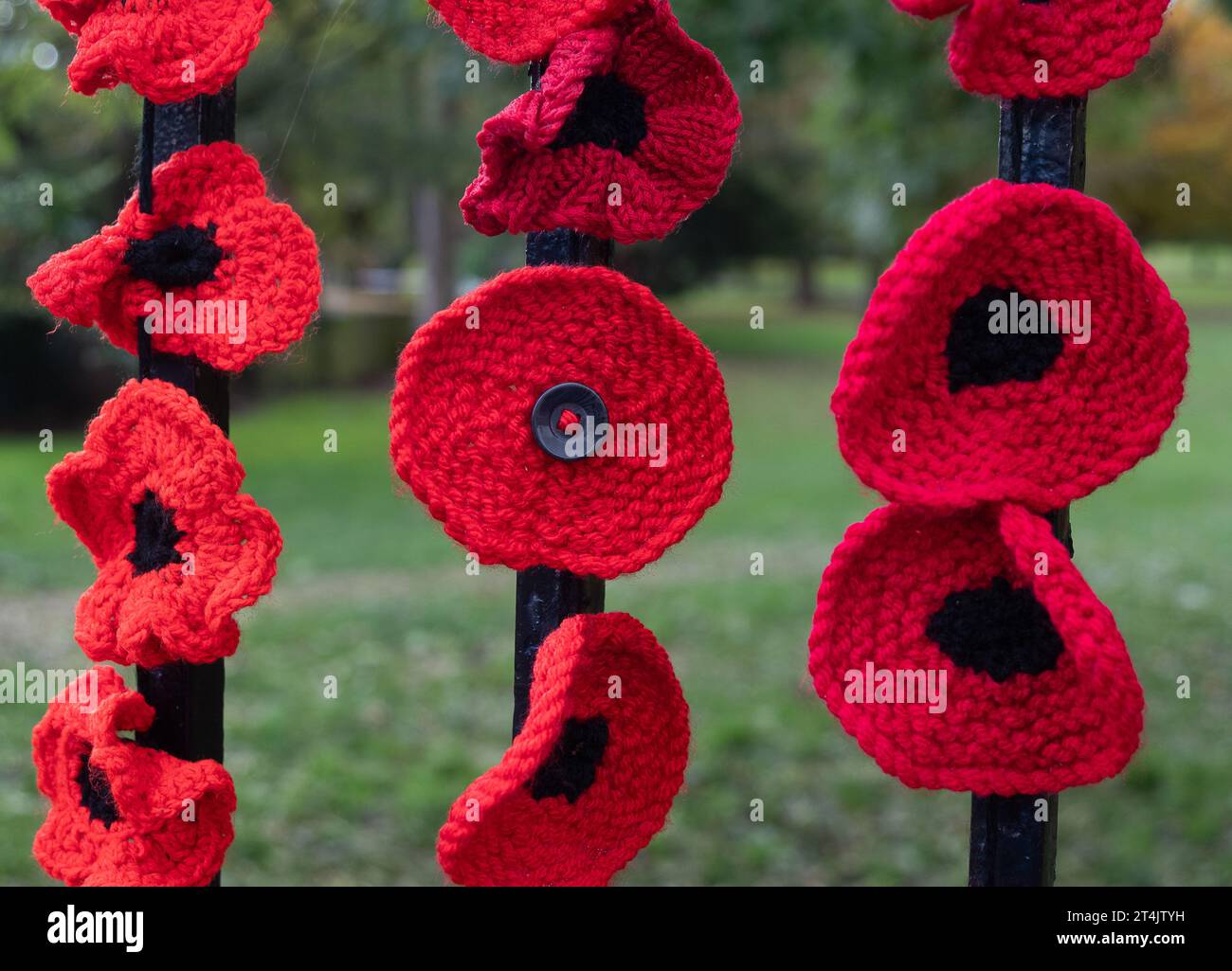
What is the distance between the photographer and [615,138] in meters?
1.03

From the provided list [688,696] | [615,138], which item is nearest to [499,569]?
[688,696]

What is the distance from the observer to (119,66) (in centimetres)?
106

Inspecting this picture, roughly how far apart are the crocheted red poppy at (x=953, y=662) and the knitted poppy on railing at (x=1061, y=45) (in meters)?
0.32

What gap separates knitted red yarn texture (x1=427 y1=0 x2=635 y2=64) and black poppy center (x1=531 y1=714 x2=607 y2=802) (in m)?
0.55

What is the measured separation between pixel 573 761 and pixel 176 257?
57 centimetres

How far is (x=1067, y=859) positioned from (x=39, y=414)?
8.65 m

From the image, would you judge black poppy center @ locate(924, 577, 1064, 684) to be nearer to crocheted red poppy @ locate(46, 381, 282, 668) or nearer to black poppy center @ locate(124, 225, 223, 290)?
crocheted red poppy @ locate(46, 381, 282, 668)

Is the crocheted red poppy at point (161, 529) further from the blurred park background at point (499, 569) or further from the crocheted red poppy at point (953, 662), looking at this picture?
the crocheted red poppy at point (953, 662)

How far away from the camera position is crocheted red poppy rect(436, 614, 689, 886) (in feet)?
3.15

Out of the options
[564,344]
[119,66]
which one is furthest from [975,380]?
[119,66]

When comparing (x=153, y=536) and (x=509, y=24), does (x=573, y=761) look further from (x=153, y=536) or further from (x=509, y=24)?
(x=509, y=24)

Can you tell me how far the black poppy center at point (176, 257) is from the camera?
110 centimetres

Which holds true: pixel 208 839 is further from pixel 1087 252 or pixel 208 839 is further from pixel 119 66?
pixel 1087 252

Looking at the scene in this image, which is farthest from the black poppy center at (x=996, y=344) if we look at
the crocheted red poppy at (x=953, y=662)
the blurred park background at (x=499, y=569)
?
the blurred park background at (x=499, y=569)
